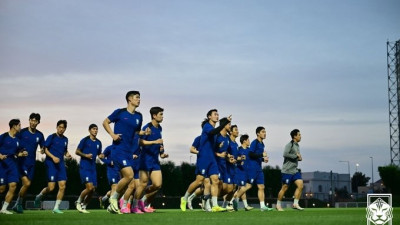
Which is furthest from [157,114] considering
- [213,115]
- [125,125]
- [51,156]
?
[51,156]

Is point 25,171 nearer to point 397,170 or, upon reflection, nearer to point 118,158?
point 118,158

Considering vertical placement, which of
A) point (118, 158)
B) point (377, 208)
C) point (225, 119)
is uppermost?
point (225, 119)

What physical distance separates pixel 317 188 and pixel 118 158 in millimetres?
133976

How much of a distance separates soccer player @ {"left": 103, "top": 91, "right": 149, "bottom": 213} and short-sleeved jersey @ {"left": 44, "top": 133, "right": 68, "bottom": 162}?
14.1 ft

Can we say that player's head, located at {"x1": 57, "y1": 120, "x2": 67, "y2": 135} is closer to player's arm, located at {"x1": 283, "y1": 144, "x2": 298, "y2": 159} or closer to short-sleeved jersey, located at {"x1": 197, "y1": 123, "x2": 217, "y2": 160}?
short-sleeved jersey, located at {"x1": 197, "y1": 123, "x2": 217, "y2": 160}

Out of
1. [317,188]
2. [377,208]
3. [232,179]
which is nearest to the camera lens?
[377,208]

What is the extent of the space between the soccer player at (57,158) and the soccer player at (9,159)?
1117 millimetres

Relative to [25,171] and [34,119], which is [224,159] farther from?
[25,171]

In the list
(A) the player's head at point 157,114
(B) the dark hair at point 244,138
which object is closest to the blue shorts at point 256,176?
(B) the dark hair at point 244,138

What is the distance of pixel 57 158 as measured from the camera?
63.0 ft

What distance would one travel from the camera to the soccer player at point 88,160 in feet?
67.6

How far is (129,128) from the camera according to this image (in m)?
15.8

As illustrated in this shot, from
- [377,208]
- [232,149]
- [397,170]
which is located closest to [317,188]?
[397,170]

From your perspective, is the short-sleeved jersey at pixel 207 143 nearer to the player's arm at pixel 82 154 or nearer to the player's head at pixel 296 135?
the player's arm at pixel 82 154
